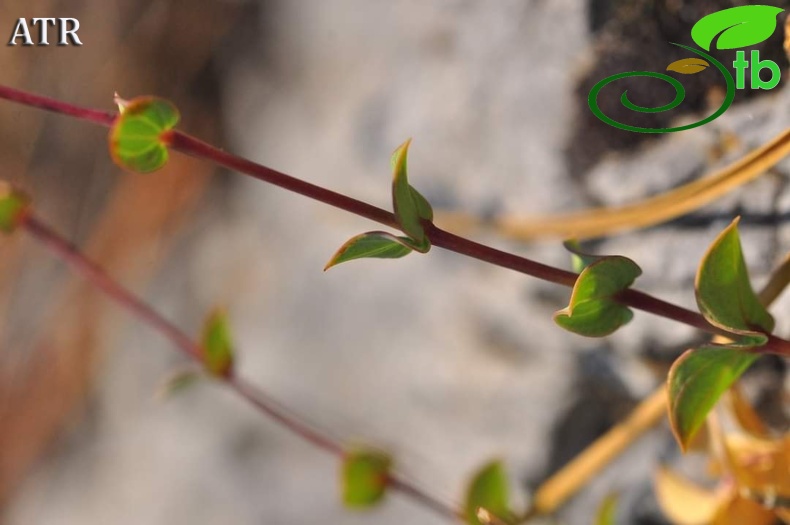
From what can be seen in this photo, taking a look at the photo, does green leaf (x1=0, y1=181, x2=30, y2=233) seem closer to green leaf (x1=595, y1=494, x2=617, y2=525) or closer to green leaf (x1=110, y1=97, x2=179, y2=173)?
green leaf (x1=110, y1=97, x2=179, y2=173)

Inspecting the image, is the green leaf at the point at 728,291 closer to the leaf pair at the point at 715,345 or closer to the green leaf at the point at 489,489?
the leaf pair at the point at 715,345

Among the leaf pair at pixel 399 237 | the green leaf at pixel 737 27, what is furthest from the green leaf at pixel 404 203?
the green leaf at pixel 737 27

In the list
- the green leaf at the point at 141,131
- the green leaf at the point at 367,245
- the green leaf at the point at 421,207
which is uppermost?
the green leaf at the point at 141,131

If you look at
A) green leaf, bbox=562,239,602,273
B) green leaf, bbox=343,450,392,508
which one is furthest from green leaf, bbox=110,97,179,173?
green leaf, bbox=343,450,392,508

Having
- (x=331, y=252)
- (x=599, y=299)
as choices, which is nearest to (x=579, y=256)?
(x=599, y=299)

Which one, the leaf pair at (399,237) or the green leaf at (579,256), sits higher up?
the leaf pair at (399,237)

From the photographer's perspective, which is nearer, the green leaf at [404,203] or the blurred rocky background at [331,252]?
the green leaf at [404,203]
